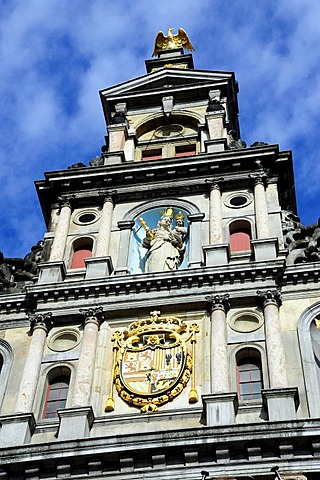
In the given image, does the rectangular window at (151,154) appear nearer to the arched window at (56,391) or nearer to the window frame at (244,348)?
the window frame at (244,348)

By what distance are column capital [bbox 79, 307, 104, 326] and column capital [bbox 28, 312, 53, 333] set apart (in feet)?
2.59

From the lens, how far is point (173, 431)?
60.7 feet

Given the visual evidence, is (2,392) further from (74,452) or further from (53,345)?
(74,452)

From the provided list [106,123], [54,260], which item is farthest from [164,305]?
[106,123]

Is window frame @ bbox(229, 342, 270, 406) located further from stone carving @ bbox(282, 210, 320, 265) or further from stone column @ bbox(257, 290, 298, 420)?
stone carving @ bbox(282, 210, 320, 265)

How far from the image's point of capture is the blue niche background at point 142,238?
24484 millimetres

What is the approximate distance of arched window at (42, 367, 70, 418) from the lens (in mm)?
20844

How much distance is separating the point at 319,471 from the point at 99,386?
5.34 meters

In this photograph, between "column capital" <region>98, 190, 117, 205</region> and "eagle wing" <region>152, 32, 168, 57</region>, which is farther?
"eagle wing" <region>152, 32, 168, 57</region>

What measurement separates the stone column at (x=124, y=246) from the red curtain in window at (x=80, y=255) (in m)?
0.93

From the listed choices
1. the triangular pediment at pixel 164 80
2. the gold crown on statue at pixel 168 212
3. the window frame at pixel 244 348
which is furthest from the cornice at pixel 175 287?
the triangular pediment at pixel 164 80

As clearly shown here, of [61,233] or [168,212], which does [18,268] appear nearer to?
[61,233]

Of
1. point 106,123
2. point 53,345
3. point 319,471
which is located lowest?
point 319,471

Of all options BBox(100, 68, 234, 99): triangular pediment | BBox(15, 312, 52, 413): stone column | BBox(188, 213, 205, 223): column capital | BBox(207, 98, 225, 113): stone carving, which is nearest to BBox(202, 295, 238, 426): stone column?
BBox(188, 213, 205, 223): column capital
